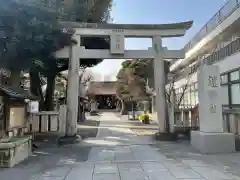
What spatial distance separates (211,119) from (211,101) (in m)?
0.73

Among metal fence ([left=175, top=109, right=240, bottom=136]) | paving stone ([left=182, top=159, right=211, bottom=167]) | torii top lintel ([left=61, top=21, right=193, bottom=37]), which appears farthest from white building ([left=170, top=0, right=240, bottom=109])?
paving stone ([left=182, top=159, right=211, bottom=167])

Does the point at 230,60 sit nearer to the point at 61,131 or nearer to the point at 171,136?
the point at 171,136

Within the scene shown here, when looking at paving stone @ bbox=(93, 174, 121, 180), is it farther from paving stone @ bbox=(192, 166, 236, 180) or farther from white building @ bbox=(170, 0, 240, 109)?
white building @ bbox=(170, 0, 240, 109)

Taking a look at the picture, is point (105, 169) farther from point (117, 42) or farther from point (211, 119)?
point (117, 42)

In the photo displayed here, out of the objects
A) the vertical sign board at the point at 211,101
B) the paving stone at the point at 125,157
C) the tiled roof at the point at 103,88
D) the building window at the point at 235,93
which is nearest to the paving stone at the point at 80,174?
the paving stone at the point at 125,157

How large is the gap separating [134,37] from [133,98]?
20.6 m

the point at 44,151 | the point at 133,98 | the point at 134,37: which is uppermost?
the point at 134,37

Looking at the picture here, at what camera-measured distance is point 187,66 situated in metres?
27.1

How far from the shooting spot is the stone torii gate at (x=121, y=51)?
1341 centimetres

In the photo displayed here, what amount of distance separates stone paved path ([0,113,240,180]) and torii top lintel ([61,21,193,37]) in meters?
6.29

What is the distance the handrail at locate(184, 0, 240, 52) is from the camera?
587 inches

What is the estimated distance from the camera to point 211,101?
33.9 ft

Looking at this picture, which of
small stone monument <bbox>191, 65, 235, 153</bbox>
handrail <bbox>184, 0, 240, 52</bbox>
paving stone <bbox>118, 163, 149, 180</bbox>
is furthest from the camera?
handrail <bbox>184, 0, 240, 52</bbox>

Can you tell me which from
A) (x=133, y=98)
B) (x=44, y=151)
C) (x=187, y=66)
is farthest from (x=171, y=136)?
(x=133, y=98)
